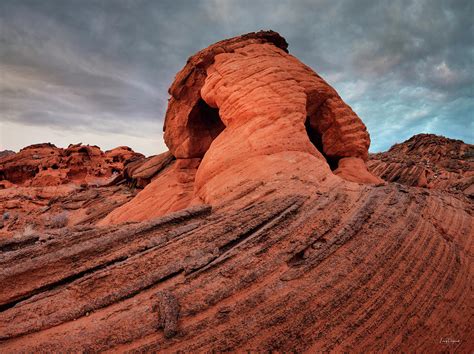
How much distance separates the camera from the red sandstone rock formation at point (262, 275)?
7.84 feet

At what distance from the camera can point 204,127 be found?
36.0 ft

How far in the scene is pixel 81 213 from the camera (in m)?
13.5

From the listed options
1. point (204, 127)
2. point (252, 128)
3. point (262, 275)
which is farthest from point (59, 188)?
point (262, 275)

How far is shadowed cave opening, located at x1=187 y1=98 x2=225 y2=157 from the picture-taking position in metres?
10.8

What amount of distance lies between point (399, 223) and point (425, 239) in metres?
0.41

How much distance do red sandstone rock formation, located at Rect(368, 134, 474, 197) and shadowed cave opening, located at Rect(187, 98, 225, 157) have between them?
10327 mm

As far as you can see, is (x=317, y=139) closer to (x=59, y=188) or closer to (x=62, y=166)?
(x=59, y=188)

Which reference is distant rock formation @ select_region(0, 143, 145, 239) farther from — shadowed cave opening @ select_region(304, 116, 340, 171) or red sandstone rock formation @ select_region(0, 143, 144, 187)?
shadowed cave opening @ select_region(304, 116, 340, 171)

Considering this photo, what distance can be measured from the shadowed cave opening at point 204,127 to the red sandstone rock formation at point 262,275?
6.22 metres

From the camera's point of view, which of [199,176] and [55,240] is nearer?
[55,240]

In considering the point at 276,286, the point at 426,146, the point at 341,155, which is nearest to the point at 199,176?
the point at 276,286

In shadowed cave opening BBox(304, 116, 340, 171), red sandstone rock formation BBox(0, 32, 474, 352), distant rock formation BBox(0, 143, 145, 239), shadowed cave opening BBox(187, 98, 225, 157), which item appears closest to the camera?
red sandstone rock formation BBox(0, 32, 474, 352)

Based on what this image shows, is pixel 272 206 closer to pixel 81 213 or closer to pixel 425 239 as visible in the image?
pixel 425 239

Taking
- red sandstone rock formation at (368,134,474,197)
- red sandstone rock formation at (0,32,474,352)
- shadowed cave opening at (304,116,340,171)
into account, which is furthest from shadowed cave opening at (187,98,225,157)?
red sandstone rock formation at (368,134,474,197)
